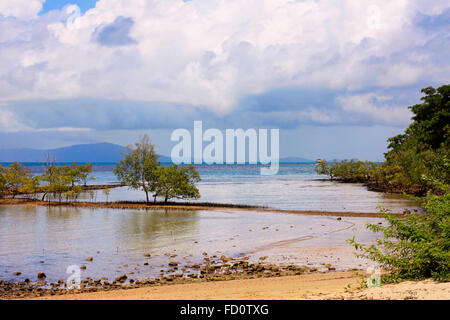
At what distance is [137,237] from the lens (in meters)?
23.2

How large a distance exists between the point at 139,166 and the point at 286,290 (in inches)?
1299

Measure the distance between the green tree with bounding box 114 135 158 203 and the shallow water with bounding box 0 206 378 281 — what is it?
6.29m

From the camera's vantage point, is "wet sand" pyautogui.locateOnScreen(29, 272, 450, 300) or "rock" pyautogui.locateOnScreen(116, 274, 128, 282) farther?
"rock" pyautogui.locateOnScreen(116, 274, 128, 282)

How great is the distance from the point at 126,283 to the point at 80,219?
19.5 m

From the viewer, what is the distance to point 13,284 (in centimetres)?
1374

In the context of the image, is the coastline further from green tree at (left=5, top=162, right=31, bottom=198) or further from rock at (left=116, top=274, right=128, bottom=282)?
rock at (left=116, top=274, right=128, bottom=282)

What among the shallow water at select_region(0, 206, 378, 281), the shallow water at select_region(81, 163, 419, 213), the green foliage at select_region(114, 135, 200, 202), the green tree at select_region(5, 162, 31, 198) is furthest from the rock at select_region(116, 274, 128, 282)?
the green tree at select_region(5, 162, 31, 198)

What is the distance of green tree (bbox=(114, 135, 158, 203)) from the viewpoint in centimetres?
4206
